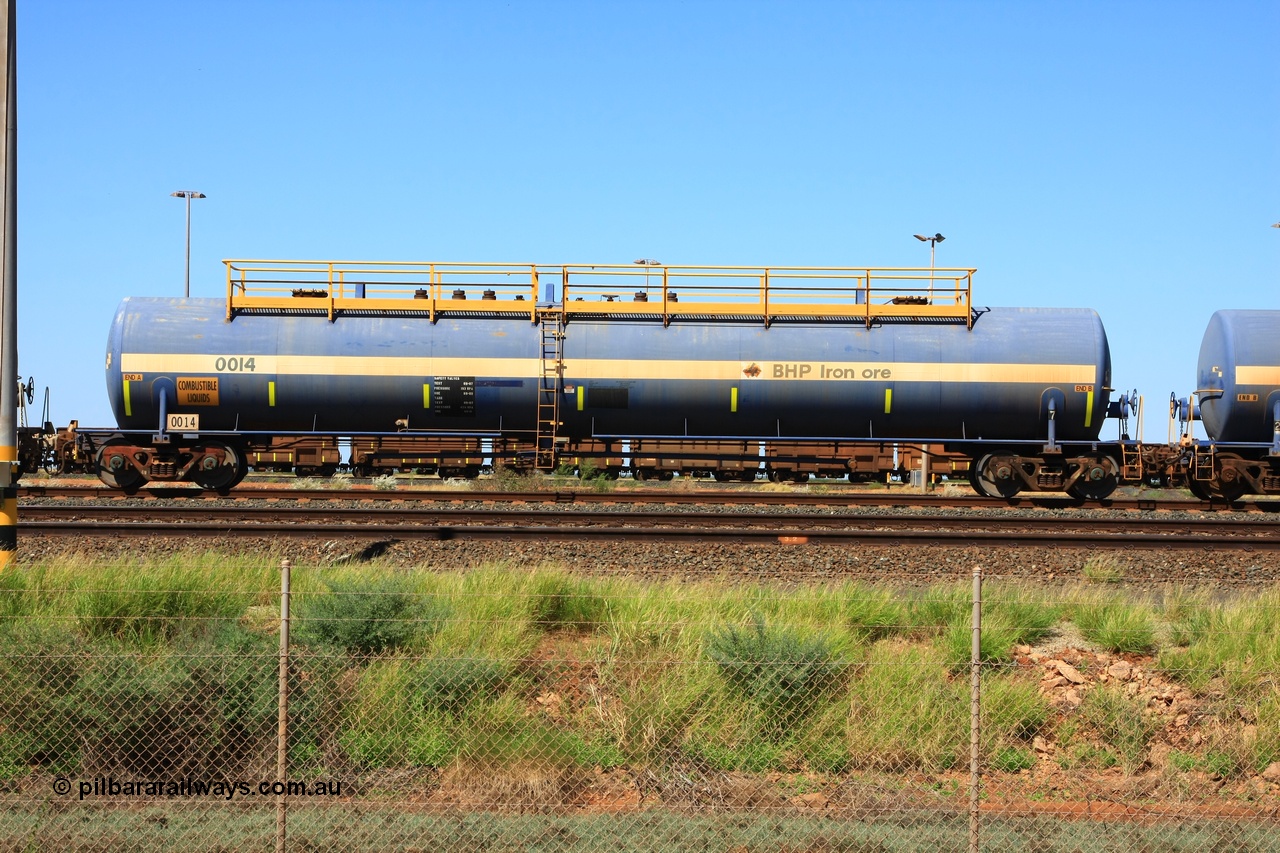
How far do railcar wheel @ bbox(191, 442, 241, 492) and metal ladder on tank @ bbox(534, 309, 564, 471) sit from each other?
614 cm

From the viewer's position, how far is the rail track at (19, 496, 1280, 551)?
1380cm

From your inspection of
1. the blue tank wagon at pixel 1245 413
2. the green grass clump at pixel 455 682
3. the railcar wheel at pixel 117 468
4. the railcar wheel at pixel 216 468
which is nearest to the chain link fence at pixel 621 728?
the green grass clump at pixel 455 682

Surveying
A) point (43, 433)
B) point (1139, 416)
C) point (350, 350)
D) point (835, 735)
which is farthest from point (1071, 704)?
point (43, 433)

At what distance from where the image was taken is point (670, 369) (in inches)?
812

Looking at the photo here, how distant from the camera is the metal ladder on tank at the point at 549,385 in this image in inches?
809

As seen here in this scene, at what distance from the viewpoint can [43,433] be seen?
20.8 metres

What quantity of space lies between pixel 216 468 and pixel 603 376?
26.3 ft

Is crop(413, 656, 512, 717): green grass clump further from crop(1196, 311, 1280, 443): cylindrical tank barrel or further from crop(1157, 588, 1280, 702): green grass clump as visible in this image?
crop(1196, 311, 1280, 443): cylindrical tank barrel

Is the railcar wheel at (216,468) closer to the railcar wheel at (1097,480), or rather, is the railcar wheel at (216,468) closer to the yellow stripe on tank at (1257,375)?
the railcar wheel at (1097,480)

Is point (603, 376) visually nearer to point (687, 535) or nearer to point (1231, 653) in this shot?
point (687, 535)

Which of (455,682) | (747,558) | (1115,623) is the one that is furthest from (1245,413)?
(455,682)

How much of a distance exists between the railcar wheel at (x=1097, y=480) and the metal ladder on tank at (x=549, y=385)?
34.6ft

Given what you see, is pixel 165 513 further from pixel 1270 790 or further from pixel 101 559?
pixel 1270 790

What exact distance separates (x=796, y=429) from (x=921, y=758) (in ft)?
44.7
